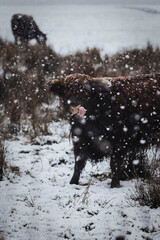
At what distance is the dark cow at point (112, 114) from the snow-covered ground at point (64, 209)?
413 mm

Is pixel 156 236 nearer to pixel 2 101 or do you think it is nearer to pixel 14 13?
pixel 2 101

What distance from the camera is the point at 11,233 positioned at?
1703 mm

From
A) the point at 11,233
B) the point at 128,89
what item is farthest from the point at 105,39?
the point at 11,233

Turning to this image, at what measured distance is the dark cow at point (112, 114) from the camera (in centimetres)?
229

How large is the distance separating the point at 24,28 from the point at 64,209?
7.28 meters

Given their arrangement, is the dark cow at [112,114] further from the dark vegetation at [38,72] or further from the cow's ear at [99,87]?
the dark vegetation at [38,72]

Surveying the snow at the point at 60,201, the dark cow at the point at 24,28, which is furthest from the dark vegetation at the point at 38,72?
the dark cow at the point at 24,28

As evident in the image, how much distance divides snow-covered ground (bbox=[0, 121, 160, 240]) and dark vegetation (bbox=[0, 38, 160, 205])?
18.0 inches

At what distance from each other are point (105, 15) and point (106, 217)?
12854 mm

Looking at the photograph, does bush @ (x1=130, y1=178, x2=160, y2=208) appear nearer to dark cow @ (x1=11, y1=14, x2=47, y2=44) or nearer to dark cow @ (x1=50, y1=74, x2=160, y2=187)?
dark cow @ (x1=50, y1=74, x2=160, y2=187)

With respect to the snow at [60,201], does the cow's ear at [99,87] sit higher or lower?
higher

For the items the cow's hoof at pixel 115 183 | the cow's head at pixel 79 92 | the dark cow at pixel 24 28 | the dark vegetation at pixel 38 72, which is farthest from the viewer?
the dark cow at pixel 24 28

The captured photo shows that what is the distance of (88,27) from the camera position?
455 inches

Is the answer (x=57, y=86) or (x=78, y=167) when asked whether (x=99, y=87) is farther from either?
(x=78, y=167)
